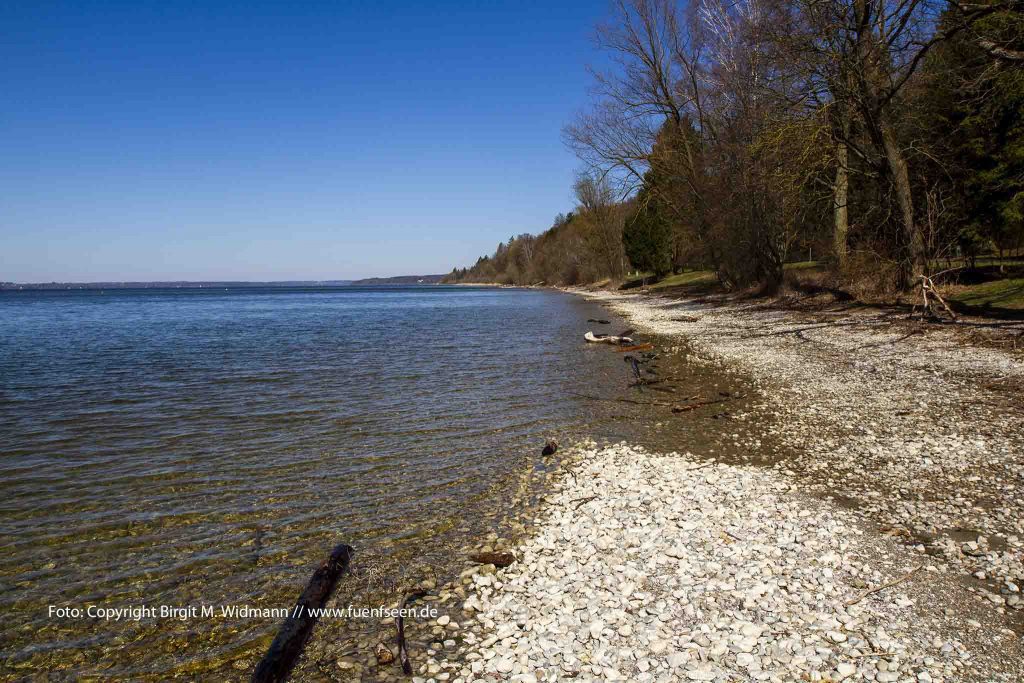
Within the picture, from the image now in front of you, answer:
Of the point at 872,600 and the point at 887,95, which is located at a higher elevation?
the point at 887,95

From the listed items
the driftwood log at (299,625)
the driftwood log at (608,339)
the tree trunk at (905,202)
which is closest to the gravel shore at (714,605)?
the driftwood log at (299,625)

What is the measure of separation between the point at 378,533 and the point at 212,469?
4275 millimetres

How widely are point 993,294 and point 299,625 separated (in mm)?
25974

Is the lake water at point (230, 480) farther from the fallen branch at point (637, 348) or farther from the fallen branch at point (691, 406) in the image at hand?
the fallen branch at point (637, 348)

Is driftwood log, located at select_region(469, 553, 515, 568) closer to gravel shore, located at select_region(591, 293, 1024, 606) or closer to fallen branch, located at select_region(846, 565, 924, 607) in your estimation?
fallen branch, located at select_region(846, 565, 924, 607)

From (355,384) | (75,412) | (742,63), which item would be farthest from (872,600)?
(742,63)

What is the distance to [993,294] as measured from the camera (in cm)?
2150

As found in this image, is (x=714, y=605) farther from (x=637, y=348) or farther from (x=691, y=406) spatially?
(x=637, y=348)

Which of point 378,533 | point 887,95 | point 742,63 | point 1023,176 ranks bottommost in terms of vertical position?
point 378,533

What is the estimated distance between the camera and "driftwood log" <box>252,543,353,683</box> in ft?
15.2

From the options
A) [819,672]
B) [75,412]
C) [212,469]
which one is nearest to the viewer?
[819,672]

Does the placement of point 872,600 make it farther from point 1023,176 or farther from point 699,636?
point 1023,176

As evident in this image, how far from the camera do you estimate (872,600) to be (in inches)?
204

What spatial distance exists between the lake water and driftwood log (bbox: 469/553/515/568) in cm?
32
